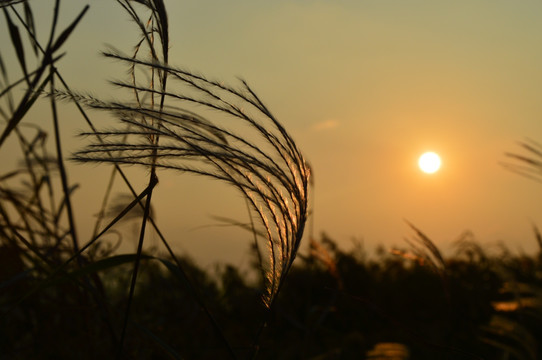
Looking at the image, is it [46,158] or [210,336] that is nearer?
[46,158]

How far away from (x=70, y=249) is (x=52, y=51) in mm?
957

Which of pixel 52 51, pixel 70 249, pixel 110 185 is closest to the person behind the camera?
pixel 52 51

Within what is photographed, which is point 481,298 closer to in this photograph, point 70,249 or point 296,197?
point 70,249

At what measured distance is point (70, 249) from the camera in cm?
221

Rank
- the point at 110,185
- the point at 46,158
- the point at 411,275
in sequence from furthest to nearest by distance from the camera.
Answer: the point at 411,275 < the point at 46,158 < the point at 110,185

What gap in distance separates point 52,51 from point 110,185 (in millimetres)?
948

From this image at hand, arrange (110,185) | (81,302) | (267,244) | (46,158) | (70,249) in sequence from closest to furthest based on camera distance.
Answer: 1. (267,244)
2. (81,302)
3. (70,249)
4. (110,185)
5. (46,158)

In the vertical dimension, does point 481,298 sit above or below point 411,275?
below

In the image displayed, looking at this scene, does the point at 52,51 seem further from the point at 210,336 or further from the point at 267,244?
the point at 210,336

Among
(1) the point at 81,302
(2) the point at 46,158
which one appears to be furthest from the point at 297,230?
(2) the point at 46,158

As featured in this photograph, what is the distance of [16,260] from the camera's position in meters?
2.27

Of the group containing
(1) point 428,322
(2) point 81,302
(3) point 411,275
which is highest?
(3) point 411,275

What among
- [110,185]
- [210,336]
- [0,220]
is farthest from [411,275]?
[0,220]

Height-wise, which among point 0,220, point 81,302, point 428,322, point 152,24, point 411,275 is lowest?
point 81,302
